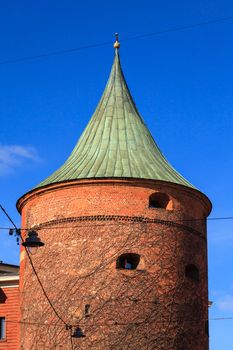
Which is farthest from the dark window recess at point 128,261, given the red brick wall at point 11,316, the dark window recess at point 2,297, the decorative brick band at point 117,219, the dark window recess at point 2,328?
the dark window recess at point 2,328

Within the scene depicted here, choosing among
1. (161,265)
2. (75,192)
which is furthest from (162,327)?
(75,192)

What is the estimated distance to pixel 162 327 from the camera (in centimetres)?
2216

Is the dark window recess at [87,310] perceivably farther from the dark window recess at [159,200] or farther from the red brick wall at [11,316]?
the dark window recess at [159,200]

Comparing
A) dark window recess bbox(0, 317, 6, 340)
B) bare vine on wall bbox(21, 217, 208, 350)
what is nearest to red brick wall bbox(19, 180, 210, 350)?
bare vine on wall bbox(21, 217, 208, 350)

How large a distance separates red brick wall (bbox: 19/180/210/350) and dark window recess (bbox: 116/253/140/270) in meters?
0.18

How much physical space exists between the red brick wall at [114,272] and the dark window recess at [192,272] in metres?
0.18

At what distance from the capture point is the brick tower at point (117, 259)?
2205 centimetres

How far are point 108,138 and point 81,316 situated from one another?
21.5 ft

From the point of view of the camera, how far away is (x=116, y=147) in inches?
991

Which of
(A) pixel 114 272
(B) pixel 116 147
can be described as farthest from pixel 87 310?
(B) pixel 116 147

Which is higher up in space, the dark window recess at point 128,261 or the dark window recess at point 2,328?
the dark window recess at point 128,261

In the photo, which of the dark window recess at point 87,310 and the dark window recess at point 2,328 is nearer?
the dark window recess at point 87,310

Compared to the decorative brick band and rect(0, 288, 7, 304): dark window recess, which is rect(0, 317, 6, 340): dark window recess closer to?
rect(0, 288, 7, 304): dark window recess

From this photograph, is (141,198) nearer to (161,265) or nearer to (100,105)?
(161,265)
